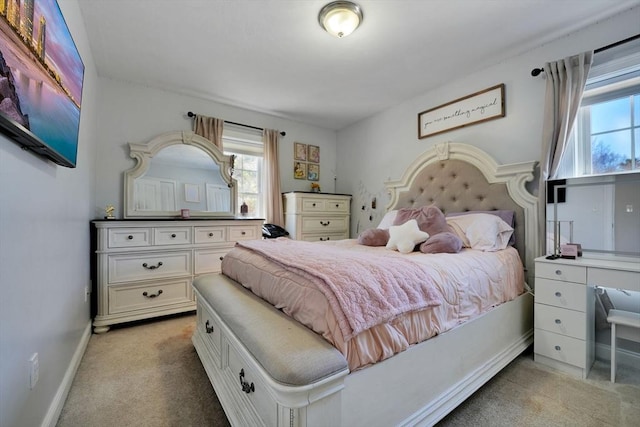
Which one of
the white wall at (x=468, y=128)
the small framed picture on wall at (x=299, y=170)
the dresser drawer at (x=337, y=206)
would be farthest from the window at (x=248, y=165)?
the white wall at (x=468, y=128)

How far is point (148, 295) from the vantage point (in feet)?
8.31

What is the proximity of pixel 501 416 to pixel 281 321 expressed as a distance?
1.21 meters

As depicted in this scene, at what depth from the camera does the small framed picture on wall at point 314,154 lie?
4.12 metres

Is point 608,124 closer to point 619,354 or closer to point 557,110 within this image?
point 557,110

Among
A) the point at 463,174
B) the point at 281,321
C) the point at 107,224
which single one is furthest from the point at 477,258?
the point at 107,224

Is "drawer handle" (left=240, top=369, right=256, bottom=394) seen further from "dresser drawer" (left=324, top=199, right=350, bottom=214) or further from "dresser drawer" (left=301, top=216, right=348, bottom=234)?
"dresser drawer" (left=324, top=199, right=350, bottom=214)

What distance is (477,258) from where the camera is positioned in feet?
5.66

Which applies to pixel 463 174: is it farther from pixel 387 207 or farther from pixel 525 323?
pixel 525 323

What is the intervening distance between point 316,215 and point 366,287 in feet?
8.74

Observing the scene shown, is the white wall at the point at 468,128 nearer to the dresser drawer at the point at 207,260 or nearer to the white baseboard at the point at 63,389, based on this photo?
the dresser drawer at the point at 207,260

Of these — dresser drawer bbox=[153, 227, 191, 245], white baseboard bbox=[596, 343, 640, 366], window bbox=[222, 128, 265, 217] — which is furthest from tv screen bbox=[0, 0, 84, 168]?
white baseboard bbox=[596, 343, 640, 366]

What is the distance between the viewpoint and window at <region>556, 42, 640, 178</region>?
1.83 metres

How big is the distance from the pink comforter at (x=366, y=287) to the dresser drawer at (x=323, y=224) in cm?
221

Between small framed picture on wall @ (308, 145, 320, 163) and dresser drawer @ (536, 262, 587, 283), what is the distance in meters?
3.07
